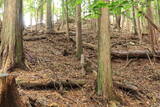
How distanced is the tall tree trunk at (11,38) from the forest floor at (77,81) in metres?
0.56

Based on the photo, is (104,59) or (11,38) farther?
(11,38)

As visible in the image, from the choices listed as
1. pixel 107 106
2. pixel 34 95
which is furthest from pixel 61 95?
pixel 107 106

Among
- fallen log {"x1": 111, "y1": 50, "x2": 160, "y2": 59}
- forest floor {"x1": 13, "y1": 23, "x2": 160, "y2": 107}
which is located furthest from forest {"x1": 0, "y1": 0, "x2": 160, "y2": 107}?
fallen log {"x1": 111, "y1": 50, "x2": 160, "y2": 59}

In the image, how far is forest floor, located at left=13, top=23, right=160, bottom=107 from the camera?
4.62 m

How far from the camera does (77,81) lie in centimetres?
546

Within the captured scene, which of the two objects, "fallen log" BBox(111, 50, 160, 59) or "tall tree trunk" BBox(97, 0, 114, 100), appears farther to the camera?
"fallen log" BBox(111, 50, 160, 59)

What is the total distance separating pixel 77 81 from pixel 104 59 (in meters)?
1.31

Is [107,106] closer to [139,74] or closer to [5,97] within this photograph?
[5,97]

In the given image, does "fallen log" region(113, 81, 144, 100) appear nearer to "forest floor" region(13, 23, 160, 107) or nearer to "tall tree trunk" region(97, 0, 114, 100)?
"forest floor" region(13, 23, 160, 107)

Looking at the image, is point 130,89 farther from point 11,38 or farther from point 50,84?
point 11,38

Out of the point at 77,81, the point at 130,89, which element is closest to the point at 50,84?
the point at 77,81

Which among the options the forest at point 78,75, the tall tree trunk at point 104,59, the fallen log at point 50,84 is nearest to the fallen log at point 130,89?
the forest at point 78,75

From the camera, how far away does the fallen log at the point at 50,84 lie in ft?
15.8

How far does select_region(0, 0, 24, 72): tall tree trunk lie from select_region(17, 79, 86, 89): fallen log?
115 centimetres
